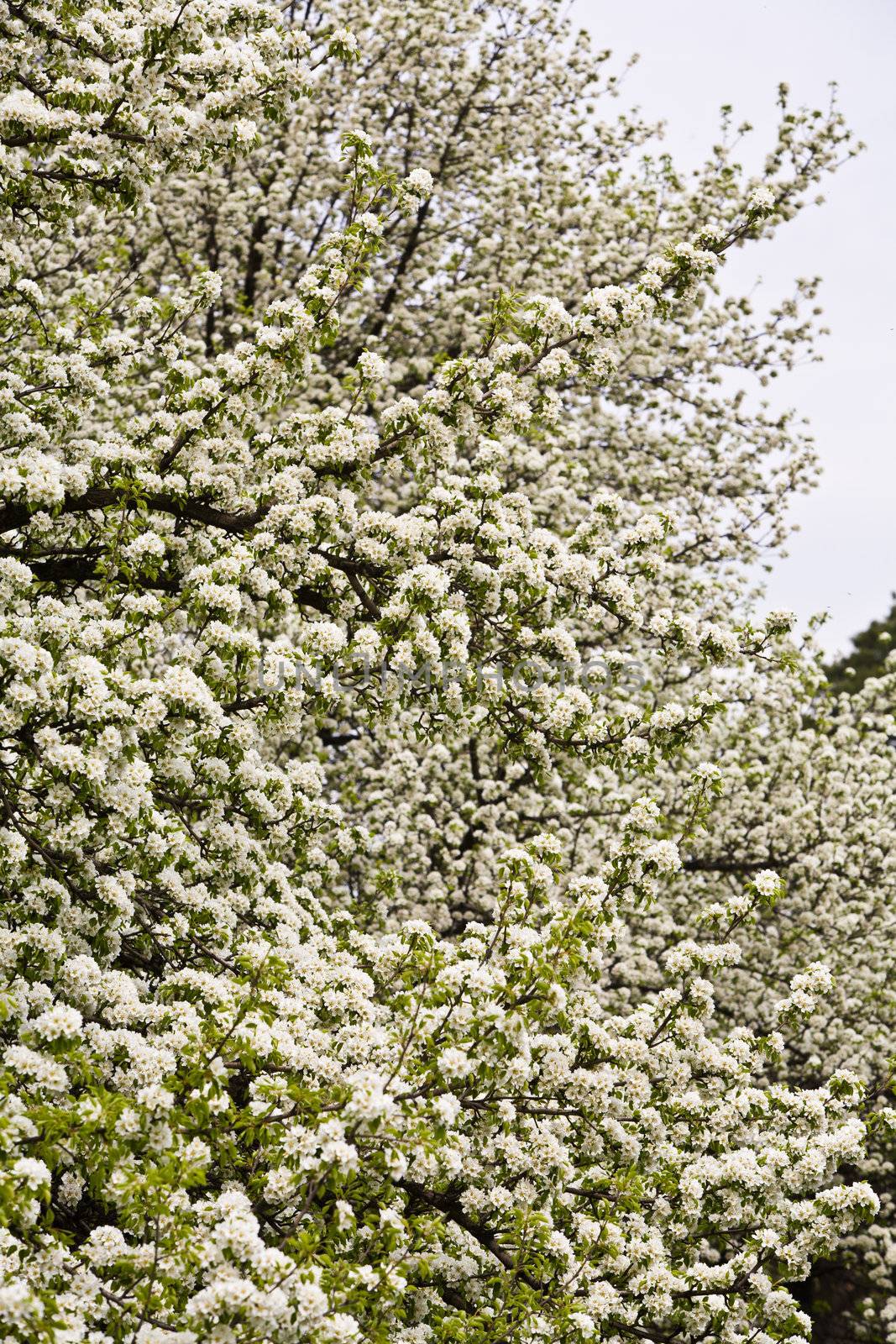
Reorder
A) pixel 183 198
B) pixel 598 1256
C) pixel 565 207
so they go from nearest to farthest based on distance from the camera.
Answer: pixel 598 1256, pixel 183 198, pixel 565 207

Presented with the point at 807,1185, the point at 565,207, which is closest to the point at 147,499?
the point at 807,1185

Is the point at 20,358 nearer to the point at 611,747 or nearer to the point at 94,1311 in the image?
the point at 611,747

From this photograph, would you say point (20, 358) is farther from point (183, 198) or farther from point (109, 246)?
point (183, 198)

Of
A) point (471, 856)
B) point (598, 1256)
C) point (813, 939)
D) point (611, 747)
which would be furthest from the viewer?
point (813, 939)

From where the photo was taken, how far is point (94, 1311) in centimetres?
441

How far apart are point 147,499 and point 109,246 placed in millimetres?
8031

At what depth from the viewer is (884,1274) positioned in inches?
581

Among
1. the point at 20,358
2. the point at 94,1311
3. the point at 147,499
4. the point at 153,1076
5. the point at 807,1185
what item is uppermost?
the point at 20,358

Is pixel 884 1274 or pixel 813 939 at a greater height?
pixel 813 939

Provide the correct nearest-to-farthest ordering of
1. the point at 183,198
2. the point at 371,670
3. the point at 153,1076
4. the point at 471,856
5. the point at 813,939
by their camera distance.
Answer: the point at 153,1076
the point at 371,670
the point at 471,856
the point at 813,939
the point at 183,198

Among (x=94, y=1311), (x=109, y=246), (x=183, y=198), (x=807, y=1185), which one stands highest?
(x=183, y=198)

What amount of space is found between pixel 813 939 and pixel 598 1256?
8455 mm

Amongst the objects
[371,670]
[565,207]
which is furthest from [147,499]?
[565,207]

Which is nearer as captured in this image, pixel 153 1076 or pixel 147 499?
pixel 153 1076
